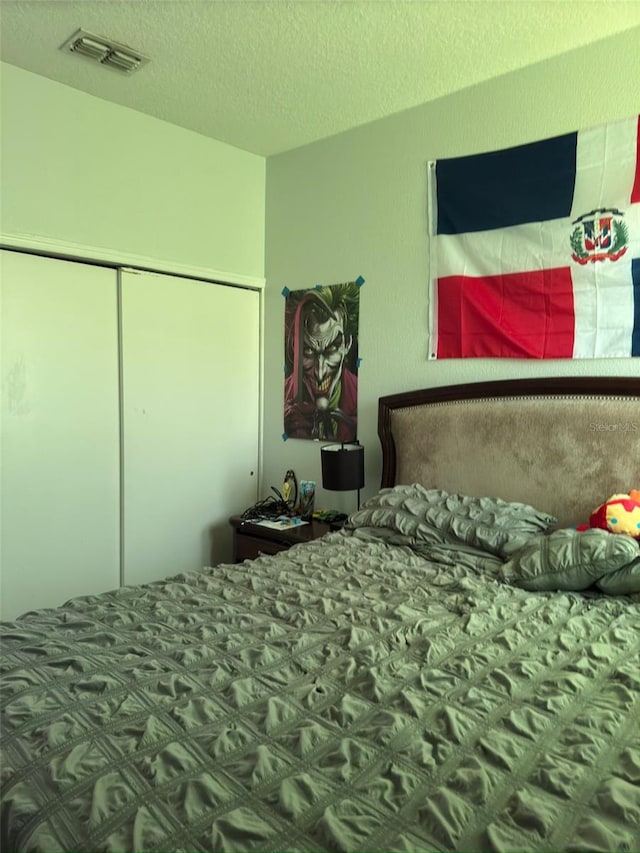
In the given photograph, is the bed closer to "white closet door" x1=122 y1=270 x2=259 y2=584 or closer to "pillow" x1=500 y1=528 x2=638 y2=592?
"pillow" x1=500 y1=528 x2=638 y2=592

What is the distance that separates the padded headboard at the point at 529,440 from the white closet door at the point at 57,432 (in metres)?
1.45

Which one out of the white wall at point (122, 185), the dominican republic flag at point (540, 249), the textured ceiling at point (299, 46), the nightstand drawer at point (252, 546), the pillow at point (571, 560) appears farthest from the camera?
the nightstand drawer at point (252, 546)

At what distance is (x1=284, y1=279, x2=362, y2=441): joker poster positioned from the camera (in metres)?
3.28

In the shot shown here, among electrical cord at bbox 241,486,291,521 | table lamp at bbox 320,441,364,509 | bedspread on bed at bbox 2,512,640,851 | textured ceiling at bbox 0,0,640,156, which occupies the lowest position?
bedspread on bed at bbox 2,512,640,851

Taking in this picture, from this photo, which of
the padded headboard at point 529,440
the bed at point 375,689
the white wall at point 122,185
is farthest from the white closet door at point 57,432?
the padded headboard at point 529,440

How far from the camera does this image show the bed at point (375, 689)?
93 centimetres

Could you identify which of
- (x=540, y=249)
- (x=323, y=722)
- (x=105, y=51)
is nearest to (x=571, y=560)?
(x=323, y=722)

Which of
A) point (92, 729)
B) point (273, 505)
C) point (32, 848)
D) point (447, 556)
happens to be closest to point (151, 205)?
point (273, 505)

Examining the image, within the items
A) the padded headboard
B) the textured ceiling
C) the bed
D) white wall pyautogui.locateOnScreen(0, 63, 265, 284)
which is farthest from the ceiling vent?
the bed

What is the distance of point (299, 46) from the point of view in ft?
7.98

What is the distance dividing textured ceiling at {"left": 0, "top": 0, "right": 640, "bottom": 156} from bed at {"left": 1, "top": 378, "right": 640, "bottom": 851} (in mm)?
1345

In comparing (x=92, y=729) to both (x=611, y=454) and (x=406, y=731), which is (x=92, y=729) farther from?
(x=611, y=454)

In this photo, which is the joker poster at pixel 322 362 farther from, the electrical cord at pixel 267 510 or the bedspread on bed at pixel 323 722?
the bedspread on bed at pixel 323 722

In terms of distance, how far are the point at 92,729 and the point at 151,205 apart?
265cm
